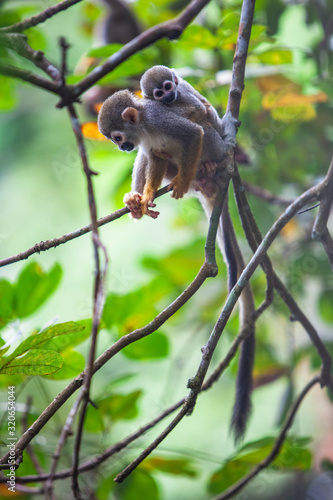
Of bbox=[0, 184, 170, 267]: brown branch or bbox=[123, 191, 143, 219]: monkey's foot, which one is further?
bbox=[123, 191, 143, 219]: monkey's foot

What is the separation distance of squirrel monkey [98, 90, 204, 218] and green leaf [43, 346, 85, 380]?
1.45 ft

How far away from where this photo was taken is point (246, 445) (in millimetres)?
1476

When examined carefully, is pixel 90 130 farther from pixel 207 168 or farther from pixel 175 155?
pixel 207 168

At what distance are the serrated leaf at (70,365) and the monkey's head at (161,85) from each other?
792mm

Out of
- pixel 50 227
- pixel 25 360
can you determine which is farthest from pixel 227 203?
pixel 50 227

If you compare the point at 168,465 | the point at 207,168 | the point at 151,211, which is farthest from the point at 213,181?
the point at 168,465

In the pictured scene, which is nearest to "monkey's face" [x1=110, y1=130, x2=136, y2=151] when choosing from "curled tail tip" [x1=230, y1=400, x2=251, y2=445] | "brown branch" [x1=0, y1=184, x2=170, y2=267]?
"brown branch" [x1=0, y1=184, x2=170, y2=267]

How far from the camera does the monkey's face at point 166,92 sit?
4.84 ft

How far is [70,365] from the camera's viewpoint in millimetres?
1243

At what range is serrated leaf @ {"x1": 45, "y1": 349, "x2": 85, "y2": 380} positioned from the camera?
1234 mm

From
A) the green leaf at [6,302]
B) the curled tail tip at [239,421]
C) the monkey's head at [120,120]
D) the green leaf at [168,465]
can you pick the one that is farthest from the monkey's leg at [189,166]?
the green leaf at [168,465]

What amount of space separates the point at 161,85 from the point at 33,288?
72cm

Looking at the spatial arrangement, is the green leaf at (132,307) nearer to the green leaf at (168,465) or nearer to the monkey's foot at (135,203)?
the monkey's foot at (135,203)

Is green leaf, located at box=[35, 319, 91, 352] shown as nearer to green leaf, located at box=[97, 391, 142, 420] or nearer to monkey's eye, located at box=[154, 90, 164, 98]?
green leaf, located at box=[97, 391, 142, 420]
